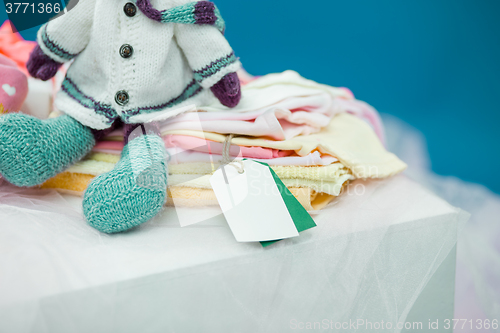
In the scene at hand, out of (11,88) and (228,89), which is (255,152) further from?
(11,88)

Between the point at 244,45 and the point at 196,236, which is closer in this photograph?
the point at 196,236

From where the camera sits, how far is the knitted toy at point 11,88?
620 millimetres

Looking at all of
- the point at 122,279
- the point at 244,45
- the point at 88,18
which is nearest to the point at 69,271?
the point at 122,279

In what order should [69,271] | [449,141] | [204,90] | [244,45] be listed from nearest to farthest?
1. [69,271]
2. [204,90]
3. [449,141]
4. [244,45]

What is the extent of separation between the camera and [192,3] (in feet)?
1.85

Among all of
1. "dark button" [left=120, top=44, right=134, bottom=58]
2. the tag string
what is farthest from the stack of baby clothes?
"dark button" [left=120, top=44, right=134, bottom=58]

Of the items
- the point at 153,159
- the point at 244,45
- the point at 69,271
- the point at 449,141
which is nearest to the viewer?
the point at 69,271

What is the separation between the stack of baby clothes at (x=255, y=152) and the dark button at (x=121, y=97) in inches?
3.0

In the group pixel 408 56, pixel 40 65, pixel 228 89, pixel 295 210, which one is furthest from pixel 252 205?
pixel 408 56

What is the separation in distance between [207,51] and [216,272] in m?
0.33

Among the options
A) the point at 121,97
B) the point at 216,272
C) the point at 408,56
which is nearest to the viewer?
the point at 216,272

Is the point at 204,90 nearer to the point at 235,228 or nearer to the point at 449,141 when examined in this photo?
the point at 235,228

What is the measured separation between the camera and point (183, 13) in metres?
0.56

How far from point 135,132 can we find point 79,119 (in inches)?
3.3
